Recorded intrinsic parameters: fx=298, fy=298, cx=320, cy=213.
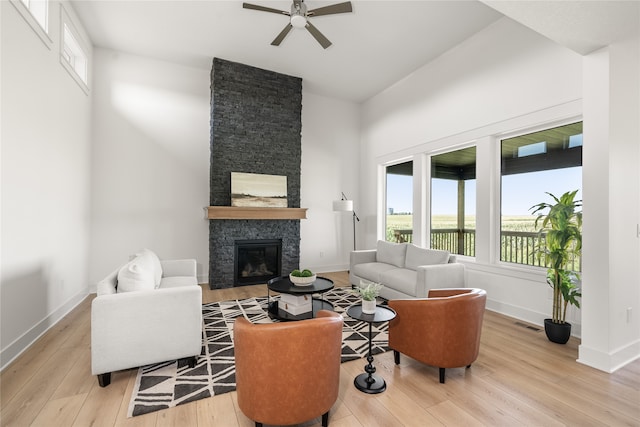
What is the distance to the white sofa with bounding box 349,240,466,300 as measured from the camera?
12.0 ft

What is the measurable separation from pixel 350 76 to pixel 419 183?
2.40 meters

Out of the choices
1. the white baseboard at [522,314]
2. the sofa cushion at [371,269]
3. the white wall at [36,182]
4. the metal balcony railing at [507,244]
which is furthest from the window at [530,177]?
the white wall at [36,182]

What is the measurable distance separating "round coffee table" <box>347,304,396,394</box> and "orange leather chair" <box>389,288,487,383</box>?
0.21 m

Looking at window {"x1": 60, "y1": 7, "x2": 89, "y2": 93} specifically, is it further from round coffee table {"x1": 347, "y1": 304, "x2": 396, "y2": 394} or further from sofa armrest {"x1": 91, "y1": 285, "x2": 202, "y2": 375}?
round coffee table {"x1": 347, "y1": 304, "x2": 396, "y2": 394}

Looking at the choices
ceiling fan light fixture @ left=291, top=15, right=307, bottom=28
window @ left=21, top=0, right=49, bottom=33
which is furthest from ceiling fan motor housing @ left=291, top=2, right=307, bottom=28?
window @ left=21, top=0, right=49, bottom=33

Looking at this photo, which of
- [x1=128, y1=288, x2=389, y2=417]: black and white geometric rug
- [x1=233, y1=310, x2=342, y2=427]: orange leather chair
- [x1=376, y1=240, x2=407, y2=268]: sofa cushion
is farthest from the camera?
A: [x1=376, y1=240, x2=407, y2=268]: sofa cushion

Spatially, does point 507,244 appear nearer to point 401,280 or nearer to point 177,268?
point 401,280

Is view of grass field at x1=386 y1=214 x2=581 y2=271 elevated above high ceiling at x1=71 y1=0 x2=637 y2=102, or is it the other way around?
high ceiling at x1=71 y1=0 x2=637 y2=102

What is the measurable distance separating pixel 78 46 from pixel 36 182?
7.69ft

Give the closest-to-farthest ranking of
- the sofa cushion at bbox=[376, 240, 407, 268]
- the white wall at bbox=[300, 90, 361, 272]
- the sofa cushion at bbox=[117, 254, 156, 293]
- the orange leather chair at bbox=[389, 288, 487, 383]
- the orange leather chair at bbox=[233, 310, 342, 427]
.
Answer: the orange leather chair at bbox=[233, 310, 342, 427] < the orange leather chair at bbox=[389, 288, 487, 383] < the sofa cushion at bbox=[117, 254, 156, 293] < the sofa cushion at bbox=[376, 240, 407, 268] < the white wall at bbox=[300, 90, 361, 272]

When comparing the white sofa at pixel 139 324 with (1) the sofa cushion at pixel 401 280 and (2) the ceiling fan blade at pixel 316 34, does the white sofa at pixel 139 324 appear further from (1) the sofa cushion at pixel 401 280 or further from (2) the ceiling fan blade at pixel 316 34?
(2) the ceiling fan blade at pixel 316 34

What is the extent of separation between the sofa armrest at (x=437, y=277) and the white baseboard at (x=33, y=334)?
398 centimetres

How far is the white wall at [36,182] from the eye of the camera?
248 cm

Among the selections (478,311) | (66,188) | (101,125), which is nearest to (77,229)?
(66,188)
